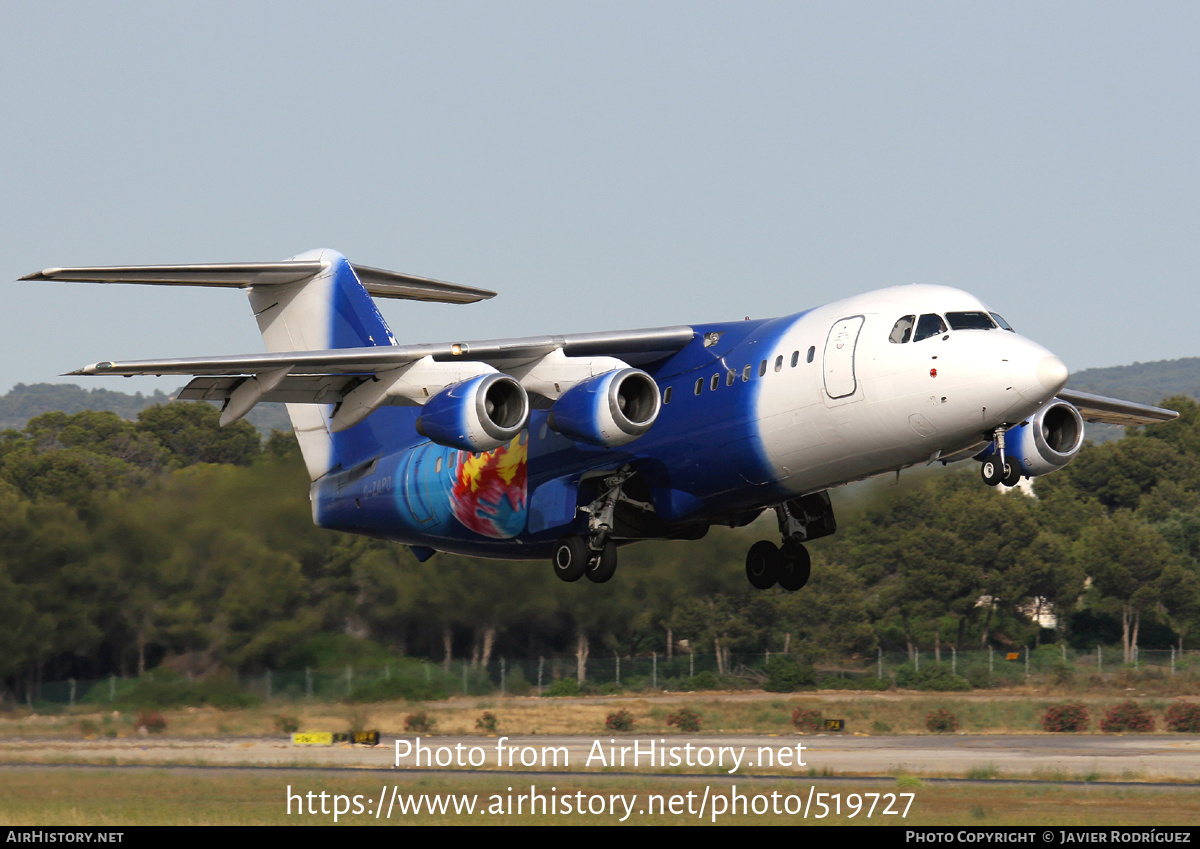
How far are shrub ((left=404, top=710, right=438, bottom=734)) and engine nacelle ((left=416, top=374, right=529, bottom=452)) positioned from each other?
14068 millimetres

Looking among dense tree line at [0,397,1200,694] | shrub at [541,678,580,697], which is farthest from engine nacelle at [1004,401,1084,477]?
shrub at [541,678,580,697]

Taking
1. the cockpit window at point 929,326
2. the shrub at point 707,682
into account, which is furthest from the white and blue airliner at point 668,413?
the shrub at point 707,682

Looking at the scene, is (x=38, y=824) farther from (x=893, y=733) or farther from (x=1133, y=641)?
(x=1133, y=641)

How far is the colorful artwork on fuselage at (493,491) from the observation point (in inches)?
763

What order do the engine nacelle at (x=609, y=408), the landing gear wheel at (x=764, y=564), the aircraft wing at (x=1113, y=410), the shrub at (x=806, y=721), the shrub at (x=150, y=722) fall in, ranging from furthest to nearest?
1. the shrub at (x=806, y=721)
2. the shrub at (x=150, y=722)
3. the aircraft wing at (x=1113, y=410)
4. the landing gear wheel at (x=764, y=564)
5. the engine nacelle at (x=609, y=408)

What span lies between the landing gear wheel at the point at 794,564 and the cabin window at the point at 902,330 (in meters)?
4.32

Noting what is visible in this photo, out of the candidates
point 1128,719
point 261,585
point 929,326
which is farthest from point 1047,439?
point 1128,719

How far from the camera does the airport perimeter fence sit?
27016 millimetres

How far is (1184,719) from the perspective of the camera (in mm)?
34969

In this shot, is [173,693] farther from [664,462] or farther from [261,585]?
[664,462]

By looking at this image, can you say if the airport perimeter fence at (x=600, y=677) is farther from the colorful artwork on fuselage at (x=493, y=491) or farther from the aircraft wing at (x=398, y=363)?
the aircraft wing at (x=398, y=363)

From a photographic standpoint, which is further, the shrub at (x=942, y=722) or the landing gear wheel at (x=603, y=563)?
the shrub at (x=942, y=722)

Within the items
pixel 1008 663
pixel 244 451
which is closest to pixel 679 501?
pixel 1008 663

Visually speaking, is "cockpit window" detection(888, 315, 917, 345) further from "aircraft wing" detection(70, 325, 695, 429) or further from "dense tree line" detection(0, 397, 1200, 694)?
"dense tree line" detection(0, 397, 1200, 694)
